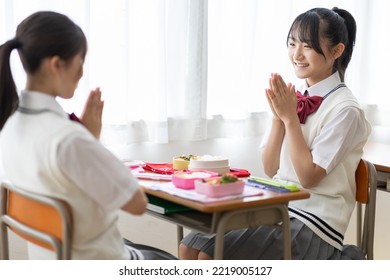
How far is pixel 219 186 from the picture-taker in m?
1.83

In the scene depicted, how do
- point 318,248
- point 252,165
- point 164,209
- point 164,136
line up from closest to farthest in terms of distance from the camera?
point 164,209, point 318,248, point 164,136, point 252,165

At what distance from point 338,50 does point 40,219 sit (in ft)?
4.11

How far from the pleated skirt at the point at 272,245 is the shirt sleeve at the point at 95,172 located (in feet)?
2.17

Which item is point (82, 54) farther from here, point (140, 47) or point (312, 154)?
point (140, 47)

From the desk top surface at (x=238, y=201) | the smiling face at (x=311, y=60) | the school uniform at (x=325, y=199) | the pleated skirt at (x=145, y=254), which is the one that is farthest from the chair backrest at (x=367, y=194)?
the pleated skirt at (x=145, y=254)

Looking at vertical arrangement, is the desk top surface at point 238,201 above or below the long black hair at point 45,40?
below

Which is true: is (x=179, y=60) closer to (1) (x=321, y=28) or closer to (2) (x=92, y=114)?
(1) (x=321, y=28)

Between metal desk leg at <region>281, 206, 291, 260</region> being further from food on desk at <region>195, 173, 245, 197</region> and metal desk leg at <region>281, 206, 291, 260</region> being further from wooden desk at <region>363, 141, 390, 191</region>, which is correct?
wooden desk at <region>363, 141, 390, 191</region>

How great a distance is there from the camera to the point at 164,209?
6.63 ft

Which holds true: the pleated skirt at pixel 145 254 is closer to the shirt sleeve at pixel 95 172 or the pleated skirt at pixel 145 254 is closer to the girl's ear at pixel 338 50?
the shirt sleeve at pixel 95 172

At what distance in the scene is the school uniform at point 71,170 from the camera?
5.18 ft

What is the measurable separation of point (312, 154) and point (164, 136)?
0.85 meters

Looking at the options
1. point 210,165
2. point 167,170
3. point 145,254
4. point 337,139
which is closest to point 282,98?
point 337,139

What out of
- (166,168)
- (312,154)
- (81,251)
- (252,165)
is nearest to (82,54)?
(81,251)
